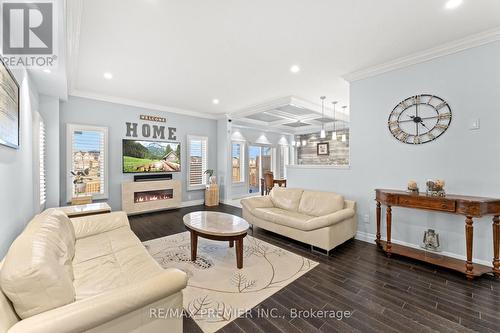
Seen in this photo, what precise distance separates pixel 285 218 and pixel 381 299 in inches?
63.8

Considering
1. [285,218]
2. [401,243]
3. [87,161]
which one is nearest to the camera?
[401,243]

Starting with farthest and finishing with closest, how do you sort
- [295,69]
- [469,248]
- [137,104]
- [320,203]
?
1. [137,104]
2. [320,203]
3. [295,69]
4. [469,248]

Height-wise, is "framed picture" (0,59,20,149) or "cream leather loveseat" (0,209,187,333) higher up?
"framed picture" (0,59,20,149)

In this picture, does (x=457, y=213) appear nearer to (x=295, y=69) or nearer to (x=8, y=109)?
(x=295, y=69)

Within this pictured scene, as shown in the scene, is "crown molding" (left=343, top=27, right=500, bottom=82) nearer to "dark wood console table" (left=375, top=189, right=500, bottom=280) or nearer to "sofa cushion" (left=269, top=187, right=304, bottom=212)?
"dark wood console table" (left=375, top=189, right=500, bottom=280)

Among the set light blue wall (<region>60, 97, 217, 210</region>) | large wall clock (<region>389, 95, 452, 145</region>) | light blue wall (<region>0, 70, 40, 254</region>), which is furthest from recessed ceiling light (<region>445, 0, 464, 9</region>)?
light blue wall (<region>60, 97, 217, 210</region>)

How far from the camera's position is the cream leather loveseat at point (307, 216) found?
3.15 metres

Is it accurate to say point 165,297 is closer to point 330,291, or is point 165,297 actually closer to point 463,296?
point 330,291

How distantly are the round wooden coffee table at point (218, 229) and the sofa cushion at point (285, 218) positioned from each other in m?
0.77

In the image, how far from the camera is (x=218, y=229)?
277 cm

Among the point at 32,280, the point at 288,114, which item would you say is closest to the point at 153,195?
the point at 288,114

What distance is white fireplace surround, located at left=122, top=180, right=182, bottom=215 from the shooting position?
5191 millimetres

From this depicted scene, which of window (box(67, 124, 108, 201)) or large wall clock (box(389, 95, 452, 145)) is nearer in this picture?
large wall clock (box(389, 95, 452, 145))

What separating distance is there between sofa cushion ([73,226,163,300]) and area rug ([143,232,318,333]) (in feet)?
1.98
